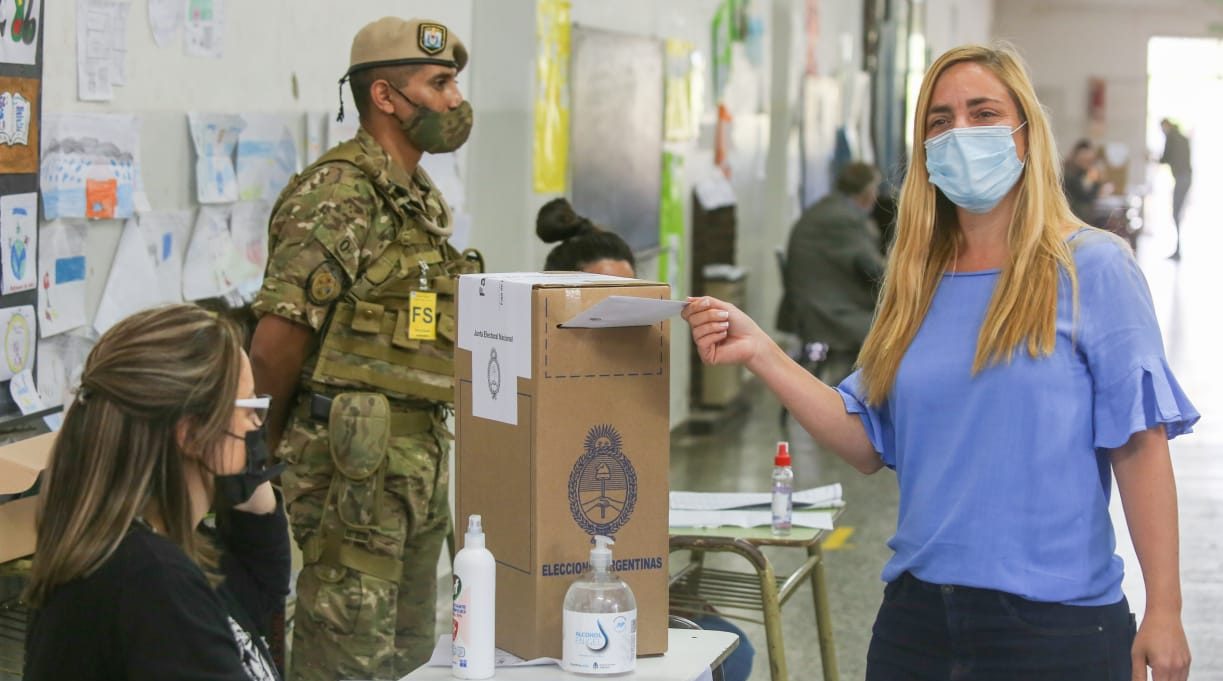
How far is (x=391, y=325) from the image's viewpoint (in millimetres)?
2885

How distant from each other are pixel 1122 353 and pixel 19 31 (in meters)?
2.10

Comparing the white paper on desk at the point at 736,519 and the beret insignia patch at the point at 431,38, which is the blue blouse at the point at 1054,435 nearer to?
the white paper on desk at the point at 736,519

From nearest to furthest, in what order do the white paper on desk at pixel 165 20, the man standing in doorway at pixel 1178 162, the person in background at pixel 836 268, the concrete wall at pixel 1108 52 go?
the white paper on desk at pixel 165 20, the person in background at pixel 836 268, the man standing in doorway at pixel 1178 162, the concrete wall at pixel 1108 52

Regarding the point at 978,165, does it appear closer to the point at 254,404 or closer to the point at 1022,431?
the point at 1022,431

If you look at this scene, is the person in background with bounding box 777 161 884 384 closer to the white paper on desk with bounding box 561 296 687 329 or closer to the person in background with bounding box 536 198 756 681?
the person in background with bounding box 536 198 756 681

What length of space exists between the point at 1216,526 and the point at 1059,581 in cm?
456

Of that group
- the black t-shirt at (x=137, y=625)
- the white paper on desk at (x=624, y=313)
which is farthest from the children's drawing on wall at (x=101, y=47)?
the black t-shirt at (x=137, y=625)

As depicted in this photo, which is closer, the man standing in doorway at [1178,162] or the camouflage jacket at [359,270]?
the camouflage jacket at [359,270]

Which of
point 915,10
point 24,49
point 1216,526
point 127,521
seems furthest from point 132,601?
point 915,10

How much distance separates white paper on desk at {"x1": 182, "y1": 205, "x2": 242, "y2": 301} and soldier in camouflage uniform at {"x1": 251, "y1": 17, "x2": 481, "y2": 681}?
68 cm

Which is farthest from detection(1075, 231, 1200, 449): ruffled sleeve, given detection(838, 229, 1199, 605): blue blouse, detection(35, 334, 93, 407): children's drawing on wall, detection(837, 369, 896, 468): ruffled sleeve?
detection(35, 334, 93, 407): children's drawing on wall

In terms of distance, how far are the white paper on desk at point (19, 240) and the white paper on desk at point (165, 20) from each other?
59 cm

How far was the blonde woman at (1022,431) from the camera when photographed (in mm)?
1940

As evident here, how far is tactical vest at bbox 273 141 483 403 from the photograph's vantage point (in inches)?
112
